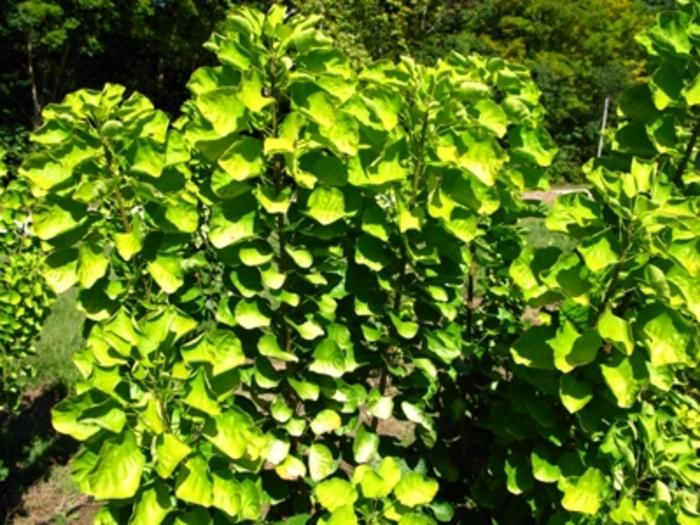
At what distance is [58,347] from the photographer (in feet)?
18.1

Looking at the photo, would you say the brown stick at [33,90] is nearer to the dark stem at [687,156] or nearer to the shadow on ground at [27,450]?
the shadow on ground at [27,450]

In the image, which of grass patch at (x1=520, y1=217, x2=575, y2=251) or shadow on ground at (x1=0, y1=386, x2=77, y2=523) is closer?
shadow on ground at (x1=0, y1=386, x2=77, y2=523)

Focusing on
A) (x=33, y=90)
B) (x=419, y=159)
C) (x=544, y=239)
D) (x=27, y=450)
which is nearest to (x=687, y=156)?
(x=419, y=159)

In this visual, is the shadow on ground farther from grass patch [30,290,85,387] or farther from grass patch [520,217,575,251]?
grass patch [520,217,575,251]

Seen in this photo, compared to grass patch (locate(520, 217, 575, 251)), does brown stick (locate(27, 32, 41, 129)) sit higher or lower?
lower

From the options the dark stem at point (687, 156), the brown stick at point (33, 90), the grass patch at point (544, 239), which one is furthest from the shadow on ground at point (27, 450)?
the brown stick at point (33, 90)

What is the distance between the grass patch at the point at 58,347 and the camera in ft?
16.8

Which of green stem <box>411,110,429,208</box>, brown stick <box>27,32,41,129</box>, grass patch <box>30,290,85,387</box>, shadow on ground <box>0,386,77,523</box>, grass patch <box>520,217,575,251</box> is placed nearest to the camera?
green stem <box>411,110,429,208</box>

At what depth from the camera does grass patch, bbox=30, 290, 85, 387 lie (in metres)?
5.11

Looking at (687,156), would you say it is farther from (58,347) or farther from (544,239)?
(544,239)

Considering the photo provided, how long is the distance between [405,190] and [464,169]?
7.4 inches

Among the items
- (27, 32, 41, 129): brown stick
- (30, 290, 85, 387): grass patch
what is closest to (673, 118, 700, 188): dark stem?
(30, 290, 85, 387): grass patch

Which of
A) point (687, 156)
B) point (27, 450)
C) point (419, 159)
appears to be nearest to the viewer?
point (419, 159)

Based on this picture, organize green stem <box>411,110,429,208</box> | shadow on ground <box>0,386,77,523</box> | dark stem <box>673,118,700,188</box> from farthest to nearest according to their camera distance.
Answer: shadow on ground <box>0,386,77,523</box>
dark stem <box>673,118,700,188</box>
green stem <box>411,110,429,208</box>
